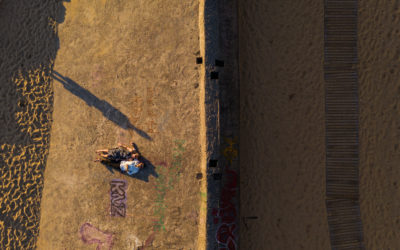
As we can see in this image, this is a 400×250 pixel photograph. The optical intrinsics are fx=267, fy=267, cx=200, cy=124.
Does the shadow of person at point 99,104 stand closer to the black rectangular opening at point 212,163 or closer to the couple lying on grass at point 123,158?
the couple lying on grass at point 123,158

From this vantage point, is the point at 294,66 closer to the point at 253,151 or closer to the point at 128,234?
the point at 253,151

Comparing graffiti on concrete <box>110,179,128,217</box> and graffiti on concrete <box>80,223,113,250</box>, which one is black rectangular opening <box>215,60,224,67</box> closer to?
graffiti on concrete <box>110,179,128,217</box>

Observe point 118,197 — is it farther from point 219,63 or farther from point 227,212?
point 219,63

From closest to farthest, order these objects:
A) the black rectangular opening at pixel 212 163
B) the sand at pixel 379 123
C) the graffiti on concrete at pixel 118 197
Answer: the black rectangular opening at pixel 212 163, the graffiti on concrete at pixel 118 197, the sand at pixel 379 123

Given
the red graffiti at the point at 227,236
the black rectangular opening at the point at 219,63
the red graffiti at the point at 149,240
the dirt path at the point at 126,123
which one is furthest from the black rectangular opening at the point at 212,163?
the red graffiti at the point at 149,240

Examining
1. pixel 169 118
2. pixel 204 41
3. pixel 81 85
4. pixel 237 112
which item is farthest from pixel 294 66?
pixel 81 85
